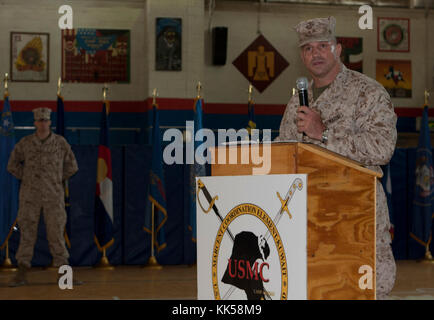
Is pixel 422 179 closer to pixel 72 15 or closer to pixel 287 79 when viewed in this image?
pixel 287 79

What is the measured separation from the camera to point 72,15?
12000 mm

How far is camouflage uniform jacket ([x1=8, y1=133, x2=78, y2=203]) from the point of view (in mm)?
6585

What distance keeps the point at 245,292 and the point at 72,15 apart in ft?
35.1

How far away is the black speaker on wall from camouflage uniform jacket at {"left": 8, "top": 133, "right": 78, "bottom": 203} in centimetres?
567

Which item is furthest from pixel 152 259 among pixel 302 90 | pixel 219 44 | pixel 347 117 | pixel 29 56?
pixel 302 90

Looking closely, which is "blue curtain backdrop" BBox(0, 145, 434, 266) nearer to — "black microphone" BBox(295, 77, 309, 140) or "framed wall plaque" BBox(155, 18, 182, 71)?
"framed wall plaque" BBox(155, 18, 182, 71)

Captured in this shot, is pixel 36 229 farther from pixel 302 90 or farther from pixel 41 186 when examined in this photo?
pixel 302 90

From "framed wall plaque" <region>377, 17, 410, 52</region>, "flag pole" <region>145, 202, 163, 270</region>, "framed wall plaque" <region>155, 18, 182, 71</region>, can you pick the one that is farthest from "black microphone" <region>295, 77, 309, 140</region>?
"framed wall plaque" <region>377, 17, 410, 52</region>

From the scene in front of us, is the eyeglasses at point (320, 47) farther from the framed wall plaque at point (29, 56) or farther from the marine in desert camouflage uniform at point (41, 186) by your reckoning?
the framed wall plaque at point (29, 56)

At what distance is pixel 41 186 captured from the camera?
6.60m

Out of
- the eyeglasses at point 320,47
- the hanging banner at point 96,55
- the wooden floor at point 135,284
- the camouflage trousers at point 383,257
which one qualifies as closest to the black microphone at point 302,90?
the eyeglasses at point 320,47

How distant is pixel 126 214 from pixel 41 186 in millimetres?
1805

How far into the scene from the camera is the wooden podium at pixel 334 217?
195 cm
